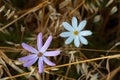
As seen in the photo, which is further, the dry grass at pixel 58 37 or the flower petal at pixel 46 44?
the dry grass at pixel 58 37

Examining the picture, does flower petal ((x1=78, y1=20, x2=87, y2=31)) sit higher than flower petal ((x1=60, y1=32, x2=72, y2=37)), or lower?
higher

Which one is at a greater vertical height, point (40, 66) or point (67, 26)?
point (67, 26)

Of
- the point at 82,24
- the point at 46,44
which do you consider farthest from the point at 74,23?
the point at 46,44

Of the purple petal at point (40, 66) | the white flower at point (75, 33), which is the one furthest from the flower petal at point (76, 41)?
the purple petal at point (40, 66)

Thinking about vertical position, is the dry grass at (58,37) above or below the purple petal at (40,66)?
above

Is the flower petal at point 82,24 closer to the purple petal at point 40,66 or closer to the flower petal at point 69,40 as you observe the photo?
the flower petal at point 69,40

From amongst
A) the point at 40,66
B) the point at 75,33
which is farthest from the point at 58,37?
the point at 40,66

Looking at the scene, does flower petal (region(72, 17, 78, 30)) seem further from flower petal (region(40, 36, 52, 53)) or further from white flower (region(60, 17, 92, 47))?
flower petal (region(40, 36, 52, 53))

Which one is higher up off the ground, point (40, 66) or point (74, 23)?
point (74, 23)

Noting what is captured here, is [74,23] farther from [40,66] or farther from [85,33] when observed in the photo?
[40,66]

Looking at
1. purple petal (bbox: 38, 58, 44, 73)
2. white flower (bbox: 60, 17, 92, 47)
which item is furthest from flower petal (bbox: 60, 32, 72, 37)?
purple petal (bbox: 38, 58, 44, 73)

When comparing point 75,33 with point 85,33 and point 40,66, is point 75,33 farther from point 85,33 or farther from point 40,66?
point 40,66

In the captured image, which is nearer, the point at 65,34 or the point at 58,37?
the point at 65,34
